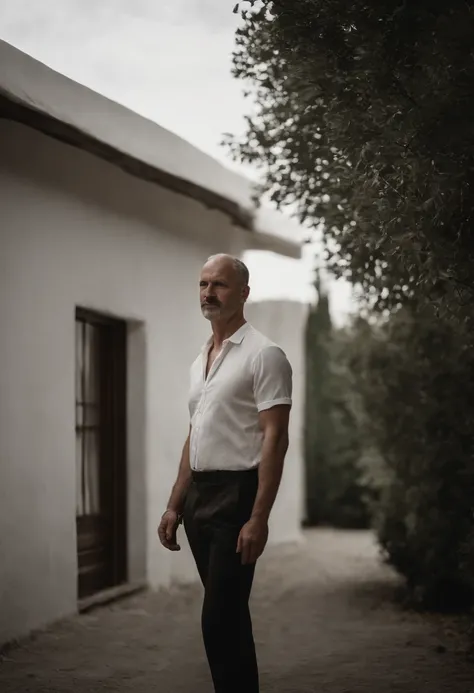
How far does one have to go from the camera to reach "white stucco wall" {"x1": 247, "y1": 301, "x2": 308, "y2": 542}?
38.3ft

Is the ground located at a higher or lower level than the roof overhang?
lower

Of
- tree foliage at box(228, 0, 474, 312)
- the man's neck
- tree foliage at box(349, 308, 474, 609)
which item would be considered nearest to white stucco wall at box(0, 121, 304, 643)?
tree foliage at box(349, 308, 474, 609)

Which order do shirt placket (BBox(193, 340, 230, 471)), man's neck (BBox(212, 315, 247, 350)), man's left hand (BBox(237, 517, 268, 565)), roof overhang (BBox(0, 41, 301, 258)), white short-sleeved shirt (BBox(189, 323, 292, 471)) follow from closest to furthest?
man's left hand (BBox(237, 517, 268, 565)) → white short-sleeved shirt (BBox(189, 323, 292, 471)) → shirt placket (BBox(193, 340, 230, 471)) → man's neck (BBox(212, 315, 247, 350)) → roof overhang (BBox(0, 41, 301, 258))

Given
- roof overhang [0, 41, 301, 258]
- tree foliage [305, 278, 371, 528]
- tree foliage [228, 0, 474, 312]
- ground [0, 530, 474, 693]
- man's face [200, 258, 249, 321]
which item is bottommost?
ground [0, 530, 474, 693]

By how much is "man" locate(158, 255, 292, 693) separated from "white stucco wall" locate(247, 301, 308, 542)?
7.01 metres

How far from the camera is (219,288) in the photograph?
423 centimetres

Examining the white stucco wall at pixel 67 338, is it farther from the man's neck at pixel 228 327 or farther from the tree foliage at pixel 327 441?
the tree foliage at pixel 327 441

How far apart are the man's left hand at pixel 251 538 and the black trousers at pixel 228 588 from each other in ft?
0.28

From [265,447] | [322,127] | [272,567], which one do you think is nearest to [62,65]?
[322,127]

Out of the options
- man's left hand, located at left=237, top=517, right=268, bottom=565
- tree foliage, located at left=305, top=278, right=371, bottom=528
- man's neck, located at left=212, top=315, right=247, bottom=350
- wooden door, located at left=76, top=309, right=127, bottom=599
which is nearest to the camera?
man's left hand, located at left=237, top=517, right=268, bottom=565

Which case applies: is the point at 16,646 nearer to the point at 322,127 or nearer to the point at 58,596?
the point at 58,596

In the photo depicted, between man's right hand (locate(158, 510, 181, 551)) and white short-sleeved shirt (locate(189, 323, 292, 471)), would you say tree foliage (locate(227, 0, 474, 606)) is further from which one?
man's right hand (locate(158, 510, 181, 551))

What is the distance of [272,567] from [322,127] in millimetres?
5441

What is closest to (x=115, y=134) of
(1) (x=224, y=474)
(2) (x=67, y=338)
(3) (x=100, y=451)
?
(2) (x=67, y=338)
